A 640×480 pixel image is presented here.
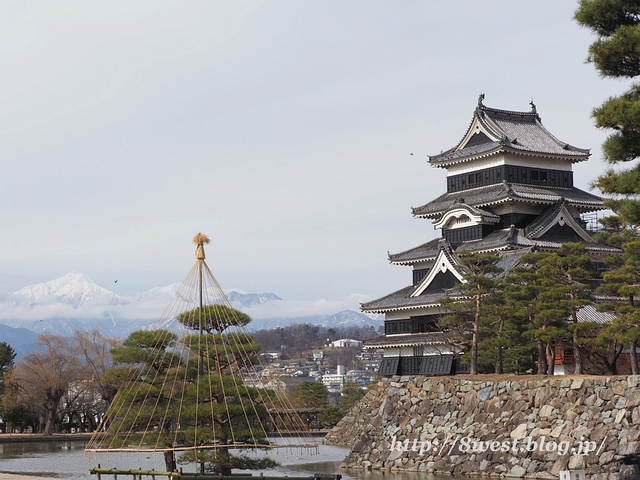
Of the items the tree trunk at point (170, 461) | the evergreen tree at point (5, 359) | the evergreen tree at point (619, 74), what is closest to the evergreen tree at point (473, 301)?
the tree trunk at point (170, 461)

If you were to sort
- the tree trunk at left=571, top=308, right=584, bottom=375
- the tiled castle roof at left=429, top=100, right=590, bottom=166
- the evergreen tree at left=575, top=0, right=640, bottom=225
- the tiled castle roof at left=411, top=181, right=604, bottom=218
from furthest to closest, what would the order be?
the tiled castle roof at left=429, top=100, right=590, bottom=166
the tiled castle roof at left=411, top=181, right=604, bottom=218
the tree trunk at left=571, top=308, right=584, bottom=375
the evergreen tree at left=575, top=0, right=640, bottom=225

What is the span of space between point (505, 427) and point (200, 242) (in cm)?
1057

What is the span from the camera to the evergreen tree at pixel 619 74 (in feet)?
54.5

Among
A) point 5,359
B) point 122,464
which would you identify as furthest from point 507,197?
point 5,359

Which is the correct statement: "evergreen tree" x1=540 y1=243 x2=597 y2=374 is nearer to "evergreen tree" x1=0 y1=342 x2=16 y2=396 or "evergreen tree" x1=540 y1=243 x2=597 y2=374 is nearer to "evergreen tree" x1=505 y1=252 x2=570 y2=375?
"evergreen tree" x1=505 y1=252 x2=570 y2=375

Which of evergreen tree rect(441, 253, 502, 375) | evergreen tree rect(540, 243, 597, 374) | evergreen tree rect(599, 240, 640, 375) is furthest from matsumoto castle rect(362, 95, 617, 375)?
evergreen tree rect(599, 240, 640, 375)

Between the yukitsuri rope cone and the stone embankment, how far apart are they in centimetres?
687

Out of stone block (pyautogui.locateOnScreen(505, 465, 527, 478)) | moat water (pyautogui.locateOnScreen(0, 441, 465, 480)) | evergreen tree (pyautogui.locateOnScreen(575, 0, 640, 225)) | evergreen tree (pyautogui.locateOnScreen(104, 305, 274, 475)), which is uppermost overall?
evergreen tree (pyautogui.locateOnScreen(575, 0, 640, 225))

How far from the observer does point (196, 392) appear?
20891mm

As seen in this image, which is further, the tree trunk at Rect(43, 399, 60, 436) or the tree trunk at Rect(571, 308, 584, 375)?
the tree trunk at Rect(43, 399, 60, 436)

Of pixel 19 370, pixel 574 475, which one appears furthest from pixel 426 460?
pixel 19 370

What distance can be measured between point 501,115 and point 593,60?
81.8 ft

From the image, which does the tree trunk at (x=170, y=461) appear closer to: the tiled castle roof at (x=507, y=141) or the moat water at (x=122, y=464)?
the moat water at (x=122, y=464)

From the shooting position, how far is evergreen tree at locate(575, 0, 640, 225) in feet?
54.5
